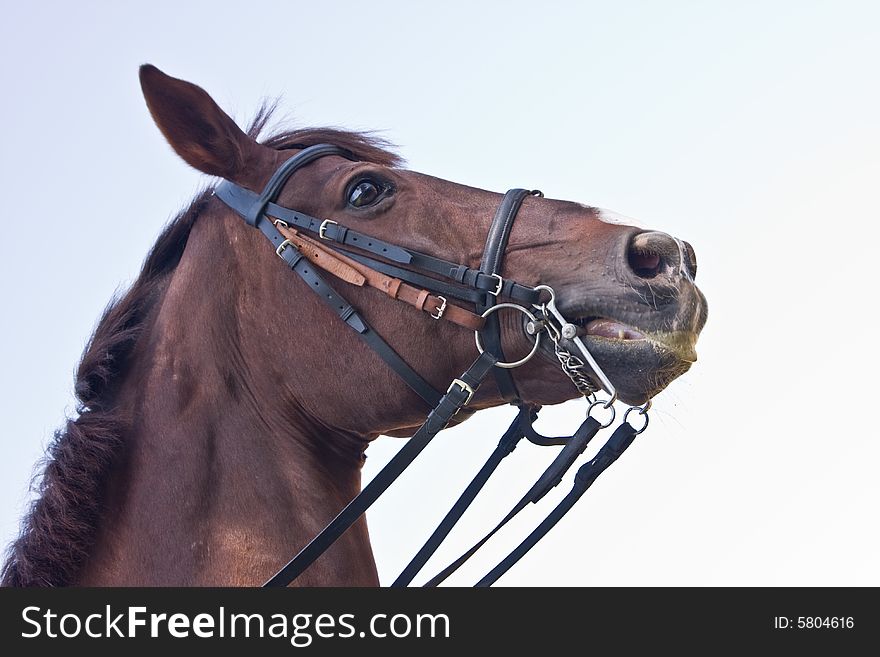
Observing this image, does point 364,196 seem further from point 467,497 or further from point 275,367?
point 467,497

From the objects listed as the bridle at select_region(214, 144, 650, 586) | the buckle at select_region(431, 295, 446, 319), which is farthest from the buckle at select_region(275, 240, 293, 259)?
the buckle at select_region(431, 295, 446, 319)

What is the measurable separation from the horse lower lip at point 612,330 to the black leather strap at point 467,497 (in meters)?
0.67

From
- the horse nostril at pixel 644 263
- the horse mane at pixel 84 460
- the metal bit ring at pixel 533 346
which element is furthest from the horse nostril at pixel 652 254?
the horse mane at pixel 84 460

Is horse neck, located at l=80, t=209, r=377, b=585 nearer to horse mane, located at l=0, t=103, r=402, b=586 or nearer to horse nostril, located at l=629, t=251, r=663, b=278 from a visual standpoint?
horse mane, located at l=0, t=103, r=402, b=586

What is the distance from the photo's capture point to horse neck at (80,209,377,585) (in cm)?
483

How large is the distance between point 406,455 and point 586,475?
33.0 inches

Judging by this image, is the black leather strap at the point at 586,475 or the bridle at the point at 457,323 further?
the black leather strap at the point at 586,475

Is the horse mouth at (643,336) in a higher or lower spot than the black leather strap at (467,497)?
higher

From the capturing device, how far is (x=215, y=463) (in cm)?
498

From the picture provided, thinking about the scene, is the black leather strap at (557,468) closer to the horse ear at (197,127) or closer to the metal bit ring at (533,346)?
the metal bit ring at (533,346)

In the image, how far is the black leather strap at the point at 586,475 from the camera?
Answer: 486 centimetres

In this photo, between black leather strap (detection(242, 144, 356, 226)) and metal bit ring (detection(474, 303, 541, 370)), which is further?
black leather strap (detection(242, 144, 356, 226))

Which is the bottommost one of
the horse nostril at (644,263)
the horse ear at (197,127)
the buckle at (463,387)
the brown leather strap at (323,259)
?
the buckle at (463,387)

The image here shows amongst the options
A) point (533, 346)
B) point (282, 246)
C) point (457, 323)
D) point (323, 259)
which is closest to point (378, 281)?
point (323, 259)
